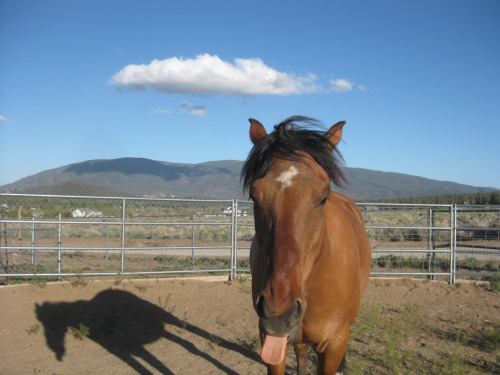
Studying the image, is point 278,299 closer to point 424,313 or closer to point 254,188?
point 254,188

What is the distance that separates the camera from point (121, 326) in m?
5.38

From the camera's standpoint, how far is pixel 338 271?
2.40 m

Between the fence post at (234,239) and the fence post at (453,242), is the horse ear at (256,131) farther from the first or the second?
the fence post at (453,242)

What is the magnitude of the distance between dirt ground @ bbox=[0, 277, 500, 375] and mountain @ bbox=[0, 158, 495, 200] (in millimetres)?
29700

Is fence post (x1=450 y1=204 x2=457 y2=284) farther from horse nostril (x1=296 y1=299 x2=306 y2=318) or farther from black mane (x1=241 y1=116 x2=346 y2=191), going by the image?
horse nostril (x1=296 y1=299 x2=306 y2=318)

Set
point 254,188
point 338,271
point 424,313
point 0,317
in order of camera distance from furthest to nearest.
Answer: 1. point 424,313
2. point 0,317
3. point 338,271
4. point 254,188

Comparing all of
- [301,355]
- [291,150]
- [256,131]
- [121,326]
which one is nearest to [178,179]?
[121,326]

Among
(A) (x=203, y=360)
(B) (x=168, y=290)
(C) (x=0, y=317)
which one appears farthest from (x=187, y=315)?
(C) (x=0, y=317)

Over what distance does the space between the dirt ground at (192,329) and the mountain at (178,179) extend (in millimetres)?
29700

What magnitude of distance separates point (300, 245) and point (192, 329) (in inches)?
168

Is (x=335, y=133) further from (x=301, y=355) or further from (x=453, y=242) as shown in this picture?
(x=453, y=242)

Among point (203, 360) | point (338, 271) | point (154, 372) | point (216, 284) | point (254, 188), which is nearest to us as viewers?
point (254, 188)

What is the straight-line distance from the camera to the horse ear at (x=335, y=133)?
2291 mm

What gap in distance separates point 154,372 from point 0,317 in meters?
2.97
